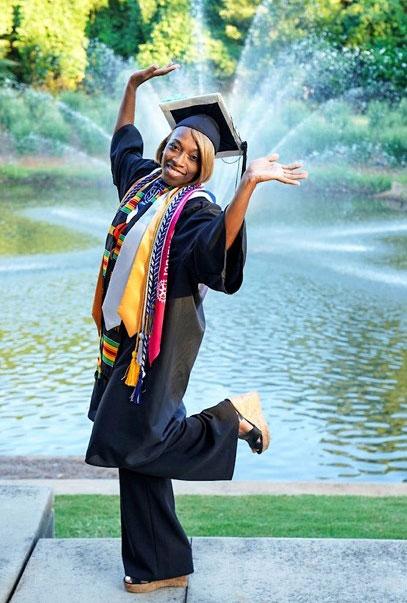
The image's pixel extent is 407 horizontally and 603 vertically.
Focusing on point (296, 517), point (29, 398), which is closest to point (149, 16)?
point (29, 398)

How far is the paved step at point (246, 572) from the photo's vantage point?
298cm

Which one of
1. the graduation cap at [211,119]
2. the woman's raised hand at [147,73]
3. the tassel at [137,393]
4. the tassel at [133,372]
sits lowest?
the tassel at [137,393]

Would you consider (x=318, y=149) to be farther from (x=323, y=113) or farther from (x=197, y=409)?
(x=197, y=409)

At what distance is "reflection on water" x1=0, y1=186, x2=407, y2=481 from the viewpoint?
5789 millimetres

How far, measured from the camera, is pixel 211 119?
3.02 meters

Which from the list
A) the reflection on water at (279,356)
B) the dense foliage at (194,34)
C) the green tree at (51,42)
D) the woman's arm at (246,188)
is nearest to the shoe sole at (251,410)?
the woman's arm at (246,188)

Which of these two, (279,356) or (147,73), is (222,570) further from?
(279,356)

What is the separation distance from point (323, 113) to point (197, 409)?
53.4 ft

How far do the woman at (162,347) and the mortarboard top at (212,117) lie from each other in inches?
0.5

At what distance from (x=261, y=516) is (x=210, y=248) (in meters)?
1.92

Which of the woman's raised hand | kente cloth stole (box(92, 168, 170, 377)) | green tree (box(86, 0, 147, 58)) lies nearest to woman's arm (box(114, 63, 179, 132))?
the woman's raised hand

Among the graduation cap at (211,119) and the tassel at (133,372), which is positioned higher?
the graduation cap at (211,119)

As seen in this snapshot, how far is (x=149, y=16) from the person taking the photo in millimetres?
23859

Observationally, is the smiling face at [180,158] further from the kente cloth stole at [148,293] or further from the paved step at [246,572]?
the paved step at [246,572]
